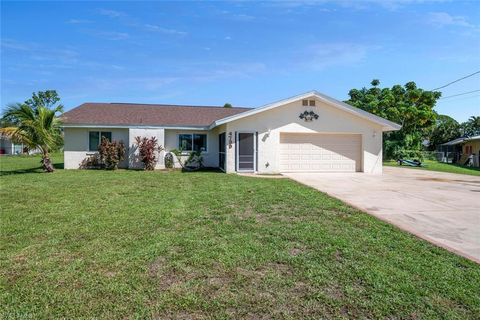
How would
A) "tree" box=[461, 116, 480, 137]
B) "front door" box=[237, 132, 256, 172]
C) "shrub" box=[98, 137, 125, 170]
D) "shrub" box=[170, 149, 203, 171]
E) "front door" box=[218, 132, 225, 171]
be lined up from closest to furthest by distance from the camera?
"front door" box=[237, 132, 256, 172], "shrub" box=[98, 137, 125, 170], "front door" box=[218, 132, 225, 171], "shrub" box=[170, 149, 203, 171], "tree" box=[461, 116, 480, 137]

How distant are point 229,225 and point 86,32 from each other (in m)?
12.8

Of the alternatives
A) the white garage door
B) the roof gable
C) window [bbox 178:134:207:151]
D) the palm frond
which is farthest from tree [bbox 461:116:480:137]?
the palm frond

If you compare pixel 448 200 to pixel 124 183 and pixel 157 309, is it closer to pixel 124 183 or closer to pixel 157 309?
pixel 157 309

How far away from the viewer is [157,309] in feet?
10.1

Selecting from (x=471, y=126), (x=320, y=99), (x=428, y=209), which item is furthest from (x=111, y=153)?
(x=471, y=126)

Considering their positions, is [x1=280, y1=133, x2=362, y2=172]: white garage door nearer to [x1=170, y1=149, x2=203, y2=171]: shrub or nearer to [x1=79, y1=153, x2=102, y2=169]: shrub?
[x1=170, y1=149, x2=203, y2=171]: shrub

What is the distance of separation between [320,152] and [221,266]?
13.9 m

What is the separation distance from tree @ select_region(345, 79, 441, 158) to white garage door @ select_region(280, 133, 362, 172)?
14368 mm

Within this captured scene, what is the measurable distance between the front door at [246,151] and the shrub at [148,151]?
4930mm

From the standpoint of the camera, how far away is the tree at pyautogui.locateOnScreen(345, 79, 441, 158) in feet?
98.1

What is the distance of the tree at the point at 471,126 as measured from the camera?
141ft

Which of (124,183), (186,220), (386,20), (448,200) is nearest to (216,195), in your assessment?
(186,220)


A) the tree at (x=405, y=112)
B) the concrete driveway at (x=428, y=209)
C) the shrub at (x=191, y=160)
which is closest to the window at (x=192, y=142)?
the shrub at (x=191, y=160)

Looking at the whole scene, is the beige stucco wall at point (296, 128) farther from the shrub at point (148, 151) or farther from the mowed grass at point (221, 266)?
the mowed grass at point (221, 266)
